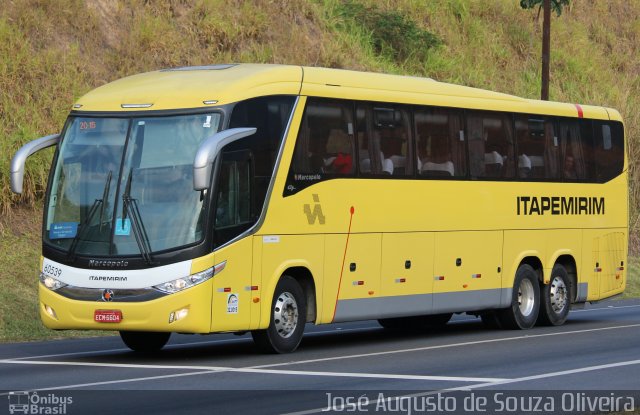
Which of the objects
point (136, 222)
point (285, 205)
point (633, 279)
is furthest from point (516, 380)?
point (633, 279)

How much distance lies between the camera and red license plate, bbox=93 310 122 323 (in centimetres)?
1598

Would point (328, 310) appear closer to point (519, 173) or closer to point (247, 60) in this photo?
point (519, 173)

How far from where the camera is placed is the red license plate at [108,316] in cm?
1598

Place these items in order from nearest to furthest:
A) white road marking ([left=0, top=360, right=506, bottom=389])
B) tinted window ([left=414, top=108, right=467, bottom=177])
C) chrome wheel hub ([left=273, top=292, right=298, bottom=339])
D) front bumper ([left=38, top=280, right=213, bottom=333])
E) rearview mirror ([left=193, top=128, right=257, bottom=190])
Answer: white road marking ([left=0, top=360, right=506, bottom=389]) → rearview mirror ([left=193, top=128, right=257, bottom=190]) → front bumper ([left=38, top=280, right=213, bottom=333]) → chrome wheel hub ([left=273, top=292, right=298, bottom=339]) → tinted window ([left=414, top=108, right=467, bottom=177])

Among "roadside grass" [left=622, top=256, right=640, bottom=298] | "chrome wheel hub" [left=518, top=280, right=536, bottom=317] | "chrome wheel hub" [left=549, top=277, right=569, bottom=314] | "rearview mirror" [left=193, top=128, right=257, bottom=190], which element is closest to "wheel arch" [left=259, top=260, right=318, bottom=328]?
"rearview mirror" [left=193, top=128, right=257, bottom=190]

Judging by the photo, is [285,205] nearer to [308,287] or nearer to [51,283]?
[308,287]

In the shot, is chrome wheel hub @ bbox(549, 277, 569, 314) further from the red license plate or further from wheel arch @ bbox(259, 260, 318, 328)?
the red license plate

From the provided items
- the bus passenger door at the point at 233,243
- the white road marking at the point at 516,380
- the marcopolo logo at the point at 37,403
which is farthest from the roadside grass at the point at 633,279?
the marcopolo logo at the point at 37,403

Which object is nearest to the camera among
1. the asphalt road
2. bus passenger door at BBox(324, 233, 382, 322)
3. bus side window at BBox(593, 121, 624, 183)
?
the asphalt road

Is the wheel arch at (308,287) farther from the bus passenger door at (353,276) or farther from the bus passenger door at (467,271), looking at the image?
the bus passenger door at (467,271)

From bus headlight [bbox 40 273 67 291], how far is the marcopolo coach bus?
0.8 inches

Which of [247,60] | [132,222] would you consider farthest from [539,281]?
[247,60]

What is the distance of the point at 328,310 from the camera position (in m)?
18.1

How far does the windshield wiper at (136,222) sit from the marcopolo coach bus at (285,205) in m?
0.02
